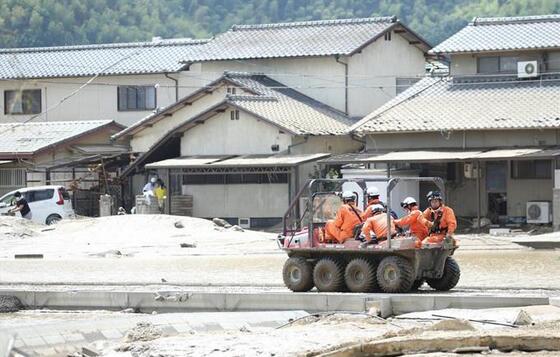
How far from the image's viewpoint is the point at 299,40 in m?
54.3

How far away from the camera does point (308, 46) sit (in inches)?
2109

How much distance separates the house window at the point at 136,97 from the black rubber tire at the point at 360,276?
116 ft

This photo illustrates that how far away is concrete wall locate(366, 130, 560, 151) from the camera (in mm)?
43906

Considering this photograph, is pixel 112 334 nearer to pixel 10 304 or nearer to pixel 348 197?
pixel 348 197

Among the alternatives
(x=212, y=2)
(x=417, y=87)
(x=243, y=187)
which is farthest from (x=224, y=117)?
(x=212, y=2)

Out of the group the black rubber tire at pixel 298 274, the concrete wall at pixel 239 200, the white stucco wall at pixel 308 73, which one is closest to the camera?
the black rubber tire at pixel 298 274

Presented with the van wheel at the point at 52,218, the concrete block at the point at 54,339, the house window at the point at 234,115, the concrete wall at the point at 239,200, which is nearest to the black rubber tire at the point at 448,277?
the concrete block at the point at 54,339

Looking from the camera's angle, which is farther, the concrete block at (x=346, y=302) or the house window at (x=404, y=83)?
the house window at (x=404, y=83)

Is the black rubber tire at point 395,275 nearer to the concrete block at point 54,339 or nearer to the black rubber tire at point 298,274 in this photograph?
the black rubber tire at point 298,274

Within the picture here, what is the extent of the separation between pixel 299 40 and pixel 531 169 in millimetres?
12943

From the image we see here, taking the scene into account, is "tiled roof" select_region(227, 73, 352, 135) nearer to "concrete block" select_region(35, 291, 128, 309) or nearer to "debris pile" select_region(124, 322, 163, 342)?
"concrete block" select_region(35, 291, 128, 309)

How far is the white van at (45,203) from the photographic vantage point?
1909 inches

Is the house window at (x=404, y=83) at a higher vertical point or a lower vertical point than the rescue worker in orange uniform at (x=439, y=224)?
higher

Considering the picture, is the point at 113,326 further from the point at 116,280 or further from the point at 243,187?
the point at 243,187
